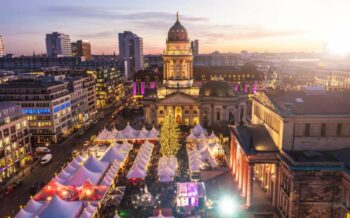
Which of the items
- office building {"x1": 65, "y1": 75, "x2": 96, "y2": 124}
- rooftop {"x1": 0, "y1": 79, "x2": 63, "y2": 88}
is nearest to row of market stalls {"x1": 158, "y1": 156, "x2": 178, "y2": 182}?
rooftop {"x1": 0, "y1": 79, "x2": 63, "y2": 88}

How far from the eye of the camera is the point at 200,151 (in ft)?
223

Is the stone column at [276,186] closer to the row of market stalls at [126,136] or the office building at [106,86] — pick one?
the row of market stalls at [126,136]

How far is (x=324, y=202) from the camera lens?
39.7 metres

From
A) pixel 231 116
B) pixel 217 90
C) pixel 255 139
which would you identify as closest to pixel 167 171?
pixel 255 139

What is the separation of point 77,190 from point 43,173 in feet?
62.3

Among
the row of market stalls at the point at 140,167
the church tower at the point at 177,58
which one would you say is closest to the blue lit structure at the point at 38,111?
the row of market stalls at the point at 140,167

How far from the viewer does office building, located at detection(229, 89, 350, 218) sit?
129ft

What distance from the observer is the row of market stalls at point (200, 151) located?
59.4 m

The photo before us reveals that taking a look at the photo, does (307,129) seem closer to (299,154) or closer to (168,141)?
(299,154)

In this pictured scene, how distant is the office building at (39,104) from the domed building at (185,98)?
101ft

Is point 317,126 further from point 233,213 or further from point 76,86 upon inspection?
point 76,86

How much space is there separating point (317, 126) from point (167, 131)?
33.3 meters

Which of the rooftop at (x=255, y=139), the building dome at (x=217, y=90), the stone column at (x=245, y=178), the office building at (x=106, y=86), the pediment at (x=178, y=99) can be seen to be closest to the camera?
the rooftop at (x=255, y=139)

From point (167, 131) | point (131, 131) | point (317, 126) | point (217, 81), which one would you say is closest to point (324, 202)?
point (317, 126)
